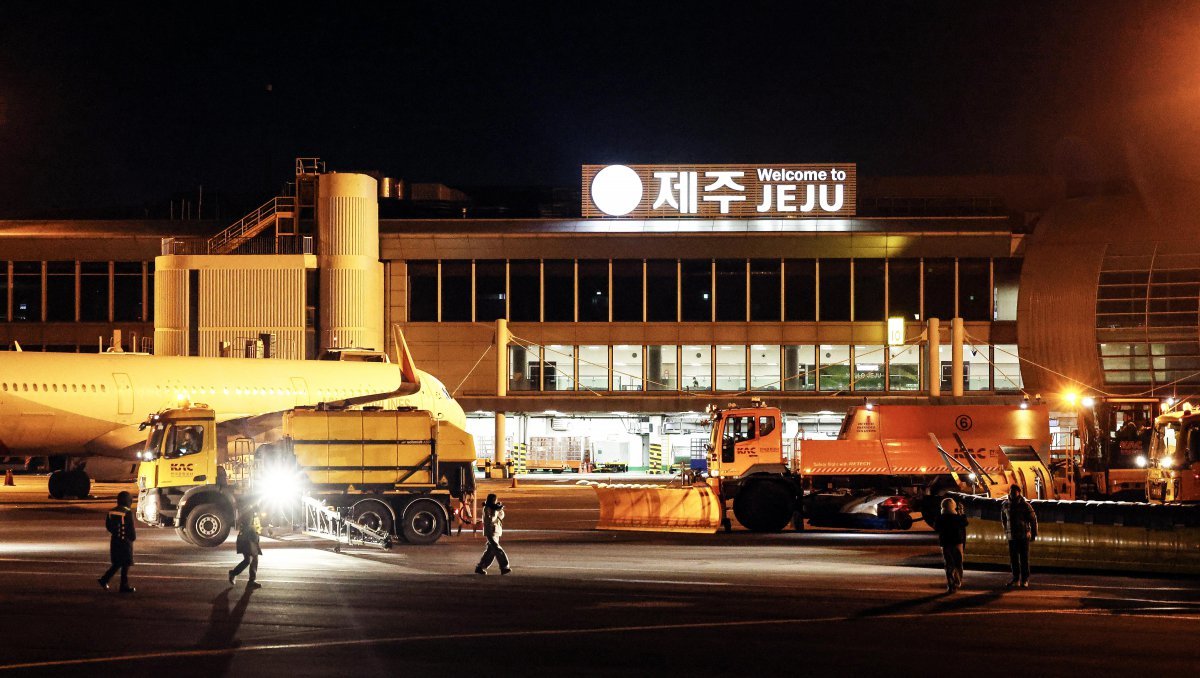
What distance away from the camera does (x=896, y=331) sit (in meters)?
66.4

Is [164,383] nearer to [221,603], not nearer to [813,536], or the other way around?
[813,536]

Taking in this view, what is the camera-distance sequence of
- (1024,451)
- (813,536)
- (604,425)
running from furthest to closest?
1. (604,425)
2. (1024,451)
3. (813,536)

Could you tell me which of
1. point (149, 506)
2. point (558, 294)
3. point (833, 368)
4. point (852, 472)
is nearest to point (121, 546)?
point (149, 506)

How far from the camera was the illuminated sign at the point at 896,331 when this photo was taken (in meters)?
66.2

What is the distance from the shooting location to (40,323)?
68.9 metres

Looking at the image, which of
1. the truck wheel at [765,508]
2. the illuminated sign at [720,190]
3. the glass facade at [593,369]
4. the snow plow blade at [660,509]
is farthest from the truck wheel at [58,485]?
the illuminated sign at [720,190]

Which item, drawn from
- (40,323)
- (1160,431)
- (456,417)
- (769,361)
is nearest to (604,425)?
(769,361)

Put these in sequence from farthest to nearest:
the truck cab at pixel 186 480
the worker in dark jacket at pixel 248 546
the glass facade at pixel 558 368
A: 1. the glass facade at pixel 558 368
2. the truck cab at pixel 186 480
3. the worker in dark jacket at pixel 248 546

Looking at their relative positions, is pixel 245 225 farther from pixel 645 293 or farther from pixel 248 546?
pixel 248 546

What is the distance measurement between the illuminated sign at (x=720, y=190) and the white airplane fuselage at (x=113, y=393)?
21839 millimetres

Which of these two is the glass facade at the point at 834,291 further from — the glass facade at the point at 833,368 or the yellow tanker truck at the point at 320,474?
the yellow tanker truck at the point at 320,474

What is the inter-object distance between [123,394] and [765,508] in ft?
65.2

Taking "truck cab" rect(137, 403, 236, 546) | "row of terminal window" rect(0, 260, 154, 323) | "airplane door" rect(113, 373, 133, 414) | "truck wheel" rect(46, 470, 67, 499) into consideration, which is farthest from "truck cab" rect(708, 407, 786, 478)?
"row of terminal window" rect(0, 260, 154, 323)

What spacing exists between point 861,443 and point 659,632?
18219 mm
